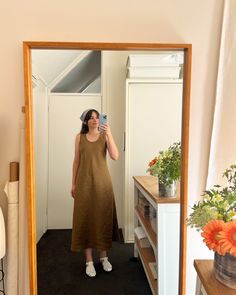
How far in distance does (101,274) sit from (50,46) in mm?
1059

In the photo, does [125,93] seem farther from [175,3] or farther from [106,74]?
[175,3]

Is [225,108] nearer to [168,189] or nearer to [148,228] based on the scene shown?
[168,189]

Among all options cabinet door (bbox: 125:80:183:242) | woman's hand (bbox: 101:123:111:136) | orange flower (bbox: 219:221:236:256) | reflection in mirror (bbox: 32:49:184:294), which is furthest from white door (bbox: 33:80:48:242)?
orange flower (bbox: 219:221:236:256)

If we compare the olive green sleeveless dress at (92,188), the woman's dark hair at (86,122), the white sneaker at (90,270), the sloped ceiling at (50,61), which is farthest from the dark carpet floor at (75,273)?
the sloped ceiling at (50,61)

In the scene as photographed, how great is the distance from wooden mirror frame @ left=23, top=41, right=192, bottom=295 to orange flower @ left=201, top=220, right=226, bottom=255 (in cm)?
37

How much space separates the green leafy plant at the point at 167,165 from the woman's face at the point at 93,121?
1.01 ft

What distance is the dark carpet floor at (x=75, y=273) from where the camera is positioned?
4.08ft

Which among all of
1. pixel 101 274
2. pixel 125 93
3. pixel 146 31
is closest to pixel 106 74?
pixel 125 93

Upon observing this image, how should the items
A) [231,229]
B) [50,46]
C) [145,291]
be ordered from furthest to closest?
[145,291] < [50,46] < [231,229]

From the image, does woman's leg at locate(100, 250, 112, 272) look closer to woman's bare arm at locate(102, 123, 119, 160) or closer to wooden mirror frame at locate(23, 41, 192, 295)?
wooden mirror frame at locate(23, 41, 192, 295)

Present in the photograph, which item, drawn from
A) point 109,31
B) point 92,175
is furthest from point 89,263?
point 109,31

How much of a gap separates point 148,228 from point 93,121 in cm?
56

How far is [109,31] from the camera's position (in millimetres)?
1179

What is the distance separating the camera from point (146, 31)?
1.19 meters
